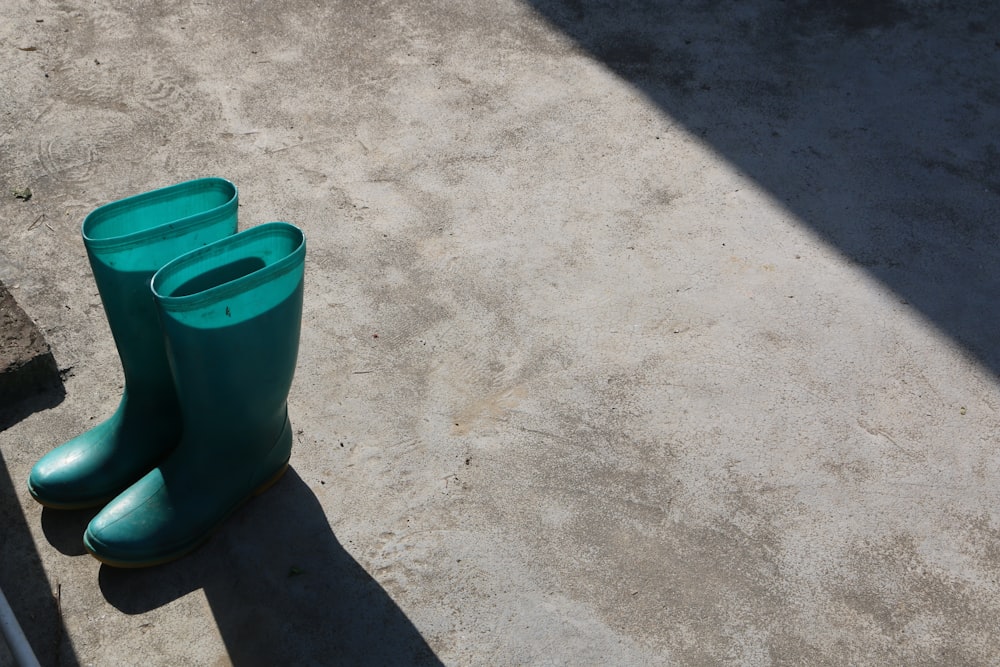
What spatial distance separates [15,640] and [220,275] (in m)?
0.76

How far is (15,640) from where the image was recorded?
172cm

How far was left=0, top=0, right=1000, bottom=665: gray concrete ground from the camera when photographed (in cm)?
219

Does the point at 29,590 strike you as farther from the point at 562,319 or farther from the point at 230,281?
the point at 562,319

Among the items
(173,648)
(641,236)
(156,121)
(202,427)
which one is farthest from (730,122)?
(173,648)

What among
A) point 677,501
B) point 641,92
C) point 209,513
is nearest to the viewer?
point 209,513

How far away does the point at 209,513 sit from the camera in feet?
7.28

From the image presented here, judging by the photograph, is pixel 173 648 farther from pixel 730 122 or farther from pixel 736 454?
pixel 730 122

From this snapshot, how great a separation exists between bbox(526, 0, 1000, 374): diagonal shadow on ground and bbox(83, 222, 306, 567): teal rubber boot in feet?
6.36

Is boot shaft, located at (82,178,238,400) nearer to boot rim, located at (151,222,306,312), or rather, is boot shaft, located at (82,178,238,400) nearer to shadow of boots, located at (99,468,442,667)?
boot rim, located at (151,222,306,312)

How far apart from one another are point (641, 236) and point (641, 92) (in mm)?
874

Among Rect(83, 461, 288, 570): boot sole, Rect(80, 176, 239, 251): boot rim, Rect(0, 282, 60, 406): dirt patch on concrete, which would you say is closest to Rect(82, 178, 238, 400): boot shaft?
Rect(80, 176, 239, 251): boot rim

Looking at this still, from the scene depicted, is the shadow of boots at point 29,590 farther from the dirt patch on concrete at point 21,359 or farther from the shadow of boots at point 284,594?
the dirt patch on concrete at point 21,359

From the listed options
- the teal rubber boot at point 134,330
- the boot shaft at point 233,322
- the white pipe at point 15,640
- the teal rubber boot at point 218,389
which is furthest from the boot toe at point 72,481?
the white pipe at point 15,640

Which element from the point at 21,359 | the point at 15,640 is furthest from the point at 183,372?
the point at 21,359
